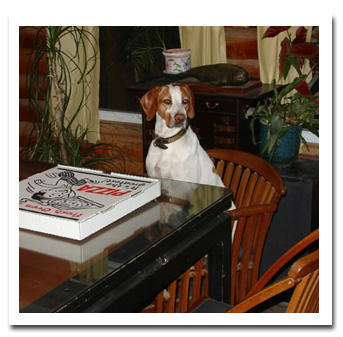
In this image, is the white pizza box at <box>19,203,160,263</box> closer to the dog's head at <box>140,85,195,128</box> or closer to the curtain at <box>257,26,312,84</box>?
the dog's head at <box>140,85,195,128</box>

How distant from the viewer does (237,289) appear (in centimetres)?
233

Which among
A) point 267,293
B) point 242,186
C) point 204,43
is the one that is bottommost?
point 267,293

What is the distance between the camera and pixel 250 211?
7.00ft

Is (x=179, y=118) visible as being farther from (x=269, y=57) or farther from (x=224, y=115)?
(x=269, y=57)

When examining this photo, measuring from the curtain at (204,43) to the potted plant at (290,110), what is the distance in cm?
56

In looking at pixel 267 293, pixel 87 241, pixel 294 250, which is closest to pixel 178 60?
pixel 294 250

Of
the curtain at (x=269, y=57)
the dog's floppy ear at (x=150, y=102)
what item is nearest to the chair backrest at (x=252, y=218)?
the dog's floppy ear at (x=150, y=102)

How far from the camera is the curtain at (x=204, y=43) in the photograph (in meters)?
3.90


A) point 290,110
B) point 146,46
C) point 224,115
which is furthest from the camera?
point 146,46

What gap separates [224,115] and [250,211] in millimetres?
1353

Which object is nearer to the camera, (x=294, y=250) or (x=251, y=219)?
(x=294, y=250)

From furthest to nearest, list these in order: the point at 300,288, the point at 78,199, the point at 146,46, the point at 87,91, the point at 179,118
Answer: the point at 87,91, the point at 146,46, the point at 179,118, the point at 78,199, the point at 300,288

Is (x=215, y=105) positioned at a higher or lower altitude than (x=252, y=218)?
higher
